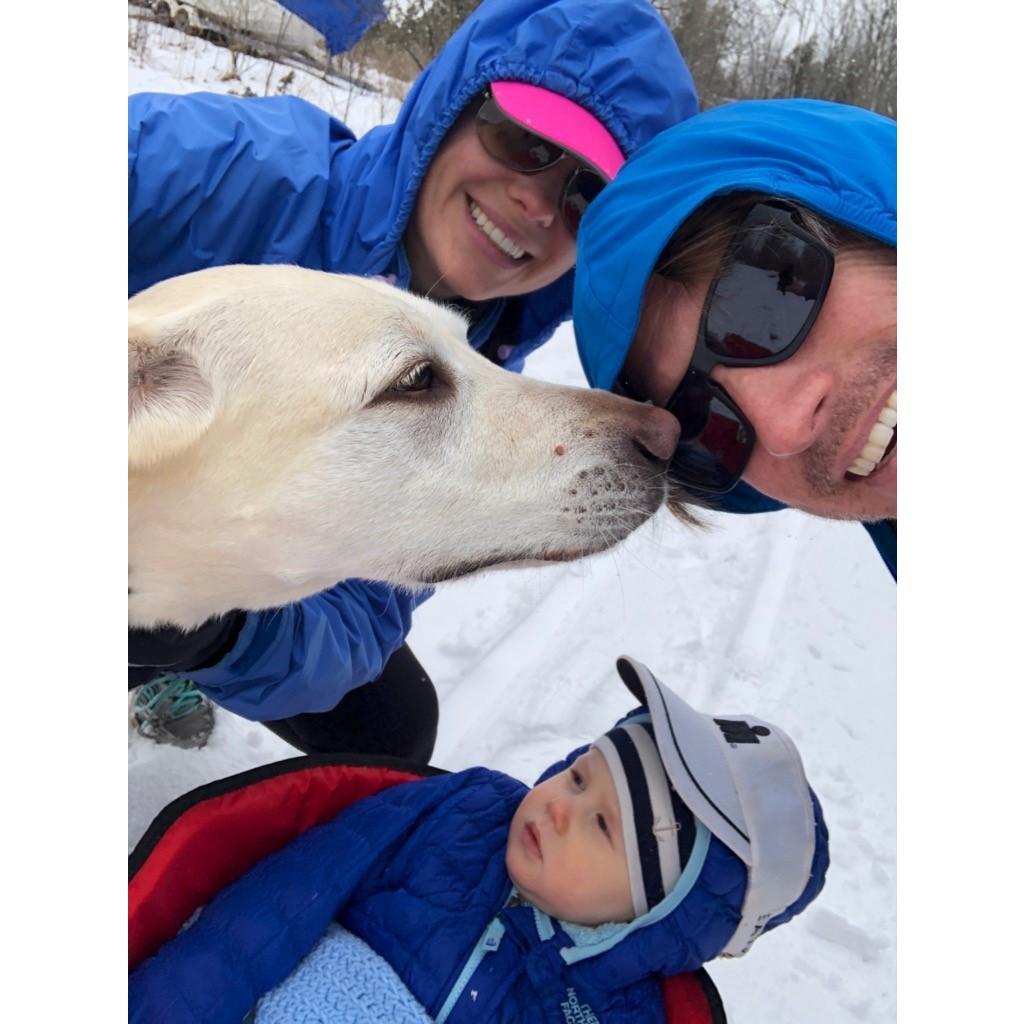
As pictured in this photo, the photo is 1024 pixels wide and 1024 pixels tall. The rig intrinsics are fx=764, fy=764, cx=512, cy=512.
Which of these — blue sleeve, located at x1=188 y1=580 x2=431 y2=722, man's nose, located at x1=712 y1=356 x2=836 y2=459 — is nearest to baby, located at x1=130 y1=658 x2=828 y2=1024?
blue sleeve, located at x1=188 y1=580 x2=431 y2=722

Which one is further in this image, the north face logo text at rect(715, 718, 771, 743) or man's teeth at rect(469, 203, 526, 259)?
man's teeth at rect(469, 203, 526, 259)

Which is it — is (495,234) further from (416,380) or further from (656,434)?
(656,434)

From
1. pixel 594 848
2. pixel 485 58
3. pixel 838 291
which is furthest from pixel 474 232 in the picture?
pixel 594 848

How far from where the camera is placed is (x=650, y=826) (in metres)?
1.99

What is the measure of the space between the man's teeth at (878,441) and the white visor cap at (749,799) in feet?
2.92

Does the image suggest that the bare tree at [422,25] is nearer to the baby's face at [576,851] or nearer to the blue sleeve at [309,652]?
the blue sleeve at [309,652]

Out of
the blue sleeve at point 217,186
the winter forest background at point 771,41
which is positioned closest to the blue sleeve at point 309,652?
the blue sleeve at point 217,186

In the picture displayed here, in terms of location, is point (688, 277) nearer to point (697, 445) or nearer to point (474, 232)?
point (697, 445)

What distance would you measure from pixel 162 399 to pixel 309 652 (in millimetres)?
867

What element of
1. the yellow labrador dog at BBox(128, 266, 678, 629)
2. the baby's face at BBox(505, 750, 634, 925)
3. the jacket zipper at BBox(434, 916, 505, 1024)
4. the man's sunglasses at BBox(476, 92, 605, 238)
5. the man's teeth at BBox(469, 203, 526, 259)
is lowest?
the jacket zipper at BBox(434, 916, 505, 1024)

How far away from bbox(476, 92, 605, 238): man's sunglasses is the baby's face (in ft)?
5.26

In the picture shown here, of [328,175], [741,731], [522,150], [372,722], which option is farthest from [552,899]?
[328,175]

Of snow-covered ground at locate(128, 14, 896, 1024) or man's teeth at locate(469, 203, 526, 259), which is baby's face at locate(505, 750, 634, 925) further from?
man's teeth at locate(469, 203, 526, 259)

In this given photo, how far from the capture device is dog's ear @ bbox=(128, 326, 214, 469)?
1.40 metres
